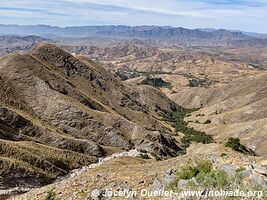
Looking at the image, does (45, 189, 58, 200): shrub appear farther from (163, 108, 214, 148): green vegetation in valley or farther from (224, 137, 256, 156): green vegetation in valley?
(163, 108, 214, 148): green vegetation in valley

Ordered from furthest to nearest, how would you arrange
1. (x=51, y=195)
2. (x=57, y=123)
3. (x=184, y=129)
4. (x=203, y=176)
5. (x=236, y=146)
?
1. (x=184, y=129)
2. (x=57, y=123)
3. (x=236, y=146)
4. (x=51, y=195)
5. (x=203, y=176)

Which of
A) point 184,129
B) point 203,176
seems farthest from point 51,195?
point 184,129

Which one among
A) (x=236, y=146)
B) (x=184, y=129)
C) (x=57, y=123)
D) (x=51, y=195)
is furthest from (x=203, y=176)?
(x=184, y=129)

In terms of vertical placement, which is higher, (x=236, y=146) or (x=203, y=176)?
(x=203, y=176)

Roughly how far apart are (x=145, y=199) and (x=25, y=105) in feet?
267

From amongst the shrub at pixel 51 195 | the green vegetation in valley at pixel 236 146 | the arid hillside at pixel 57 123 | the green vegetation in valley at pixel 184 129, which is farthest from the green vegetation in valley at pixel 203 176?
the green vegetation in valley at pixel 184 129

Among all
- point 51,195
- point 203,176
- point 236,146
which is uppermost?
point 203,176

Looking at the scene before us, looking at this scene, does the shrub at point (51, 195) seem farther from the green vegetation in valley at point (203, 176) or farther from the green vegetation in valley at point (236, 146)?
the green vegetation in valley at point (236, 146)

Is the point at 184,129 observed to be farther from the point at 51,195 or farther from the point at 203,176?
the point at 203,176

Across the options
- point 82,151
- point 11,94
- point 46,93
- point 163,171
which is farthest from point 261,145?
point 163,171

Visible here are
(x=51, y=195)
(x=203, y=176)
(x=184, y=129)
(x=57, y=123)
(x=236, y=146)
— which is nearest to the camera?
(x=203, y=176)

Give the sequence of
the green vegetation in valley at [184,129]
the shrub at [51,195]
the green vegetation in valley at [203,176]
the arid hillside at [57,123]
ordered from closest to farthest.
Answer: the green vegetation in valley at [203,176]
the shrub at [51,195]
the arid hillside at [57,123]
the green vegetation in valley at [184,129]

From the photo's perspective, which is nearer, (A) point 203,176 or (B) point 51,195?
(A) point 203,176

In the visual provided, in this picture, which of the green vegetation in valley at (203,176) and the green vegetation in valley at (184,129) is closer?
the green vegetation in valley at (203,176)
